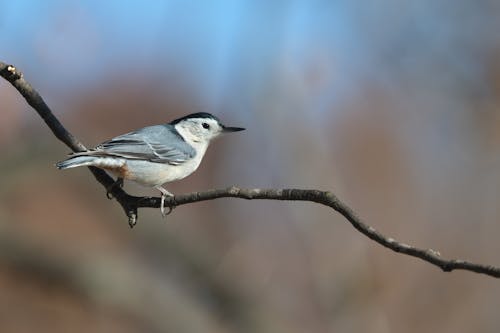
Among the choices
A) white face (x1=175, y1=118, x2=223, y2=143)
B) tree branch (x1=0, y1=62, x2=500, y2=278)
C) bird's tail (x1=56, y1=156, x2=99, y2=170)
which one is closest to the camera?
tree branch (x1=0, y1=62, x2=500, y2=278)

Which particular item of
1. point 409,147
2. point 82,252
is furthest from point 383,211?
point 82,252

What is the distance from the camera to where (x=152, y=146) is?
2.63 metres

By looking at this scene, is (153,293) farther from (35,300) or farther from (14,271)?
(35,300)

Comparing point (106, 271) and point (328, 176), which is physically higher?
point (328, 176)

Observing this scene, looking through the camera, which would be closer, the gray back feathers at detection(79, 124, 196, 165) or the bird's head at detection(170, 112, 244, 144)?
the gray back feathers at detection(79, 124, 196, 165)

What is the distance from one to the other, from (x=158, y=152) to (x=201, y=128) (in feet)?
1.42

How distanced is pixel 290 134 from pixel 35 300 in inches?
147

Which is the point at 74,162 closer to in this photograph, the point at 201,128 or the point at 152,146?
the point at 152,146

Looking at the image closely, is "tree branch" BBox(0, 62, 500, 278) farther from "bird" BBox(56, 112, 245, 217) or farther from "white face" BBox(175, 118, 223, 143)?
"white face" BBox(175, 118, 223, 143)

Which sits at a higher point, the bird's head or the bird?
the bird's head

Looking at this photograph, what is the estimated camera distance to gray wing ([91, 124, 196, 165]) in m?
2.41

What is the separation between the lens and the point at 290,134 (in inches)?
153

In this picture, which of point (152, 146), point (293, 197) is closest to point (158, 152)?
point (152, 146)

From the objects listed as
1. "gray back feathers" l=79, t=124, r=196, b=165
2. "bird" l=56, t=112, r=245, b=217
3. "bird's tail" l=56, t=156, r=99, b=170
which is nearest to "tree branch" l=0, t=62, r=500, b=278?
"bird's tail" l=56, t=156, r=99, b=170
